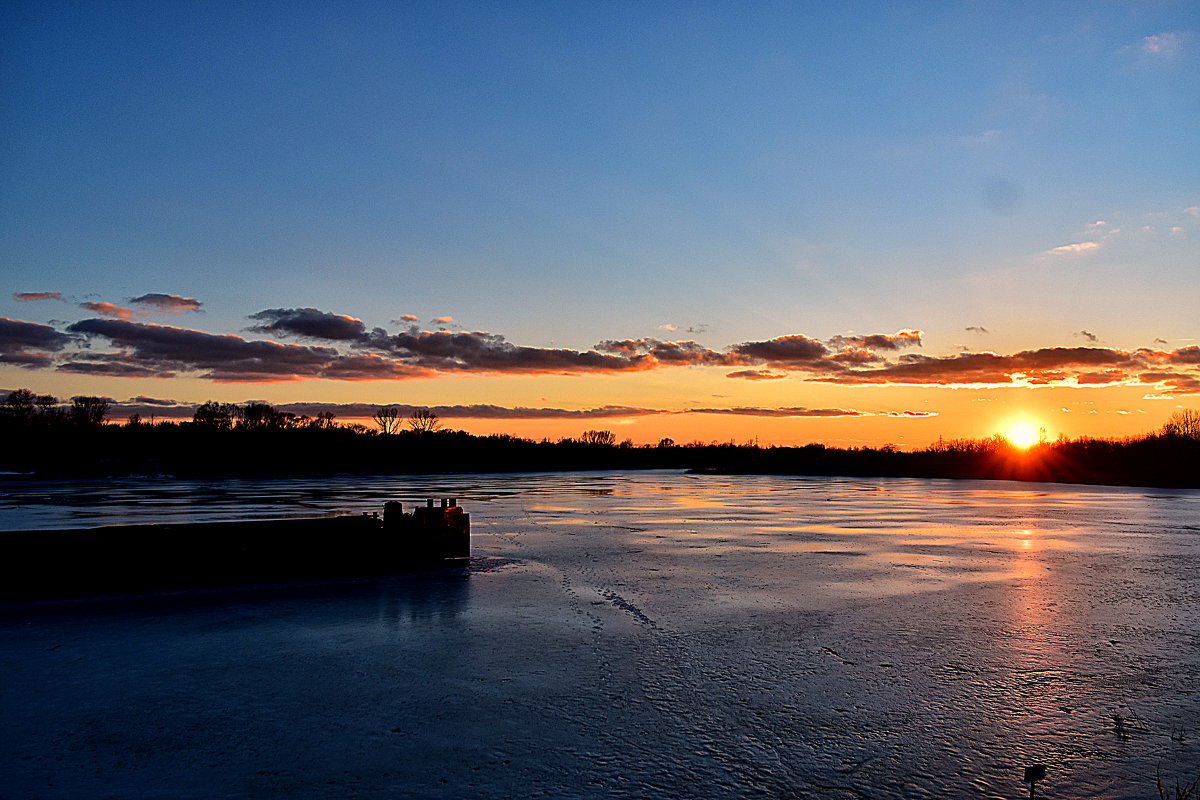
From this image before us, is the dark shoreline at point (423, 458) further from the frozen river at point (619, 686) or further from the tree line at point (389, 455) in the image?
the frozen river at point (619, 686)

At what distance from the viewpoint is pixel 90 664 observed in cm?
639

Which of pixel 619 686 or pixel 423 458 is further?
pixel 423 458

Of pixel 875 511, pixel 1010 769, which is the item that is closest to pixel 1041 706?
pixel 1010 769

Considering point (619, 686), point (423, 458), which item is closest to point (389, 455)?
point (423, 458)

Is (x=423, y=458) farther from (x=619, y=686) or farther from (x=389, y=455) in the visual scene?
(x=619, y=686)

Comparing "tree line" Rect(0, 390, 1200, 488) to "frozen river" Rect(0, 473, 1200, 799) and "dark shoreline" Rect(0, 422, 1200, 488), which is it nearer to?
"dark shoreline" Rect(0, 422, 1200, 488)

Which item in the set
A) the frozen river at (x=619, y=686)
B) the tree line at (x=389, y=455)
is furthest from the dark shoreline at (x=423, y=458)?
the frozen river at (x=619, y=686)

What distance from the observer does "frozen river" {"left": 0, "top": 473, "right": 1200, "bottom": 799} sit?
420 centimetres

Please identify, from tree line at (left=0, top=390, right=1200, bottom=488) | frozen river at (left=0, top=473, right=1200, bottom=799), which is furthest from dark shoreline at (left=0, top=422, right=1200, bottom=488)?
frozen river at (left=0, top=473, right=1200, bottom=799)

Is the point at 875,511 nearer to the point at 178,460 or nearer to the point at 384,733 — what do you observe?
the point at 384,733

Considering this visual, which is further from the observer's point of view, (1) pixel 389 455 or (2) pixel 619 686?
(1) pixel 389 455

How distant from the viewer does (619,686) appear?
5.76m

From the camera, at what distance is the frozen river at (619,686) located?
4195 mm

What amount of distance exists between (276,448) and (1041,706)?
338 feet
